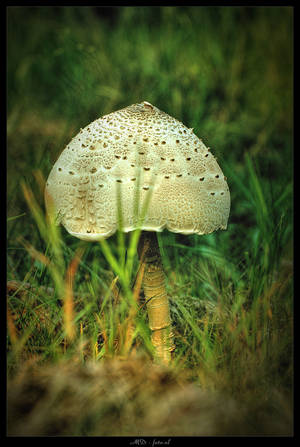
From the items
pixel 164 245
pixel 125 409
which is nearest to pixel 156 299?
pixel 125 409

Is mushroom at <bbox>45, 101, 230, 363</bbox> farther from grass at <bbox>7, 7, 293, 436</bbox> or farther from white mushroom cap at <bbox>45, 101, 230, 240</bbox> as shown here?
grass at <bbox>7, 7, 293, 436</bbox>

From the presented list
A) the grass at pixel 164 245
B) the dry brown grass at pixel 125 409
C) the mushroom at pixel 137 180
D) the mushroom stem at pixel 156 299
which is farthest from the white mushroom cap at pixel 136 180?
the dry brown grass at pixel 125 409

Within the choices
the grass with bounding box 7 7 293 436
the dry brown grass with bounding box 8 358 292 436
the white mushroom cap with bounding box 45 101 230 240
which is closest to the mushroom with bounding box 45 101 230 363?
the white mushroom cap with bounding box 45 101 230 240

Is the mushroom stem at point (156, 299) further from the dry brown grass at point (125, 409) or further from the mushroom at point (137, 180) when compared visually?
the dry brown grass at point (125, 409)

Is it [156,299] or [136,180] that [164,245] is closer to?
[156,299]
